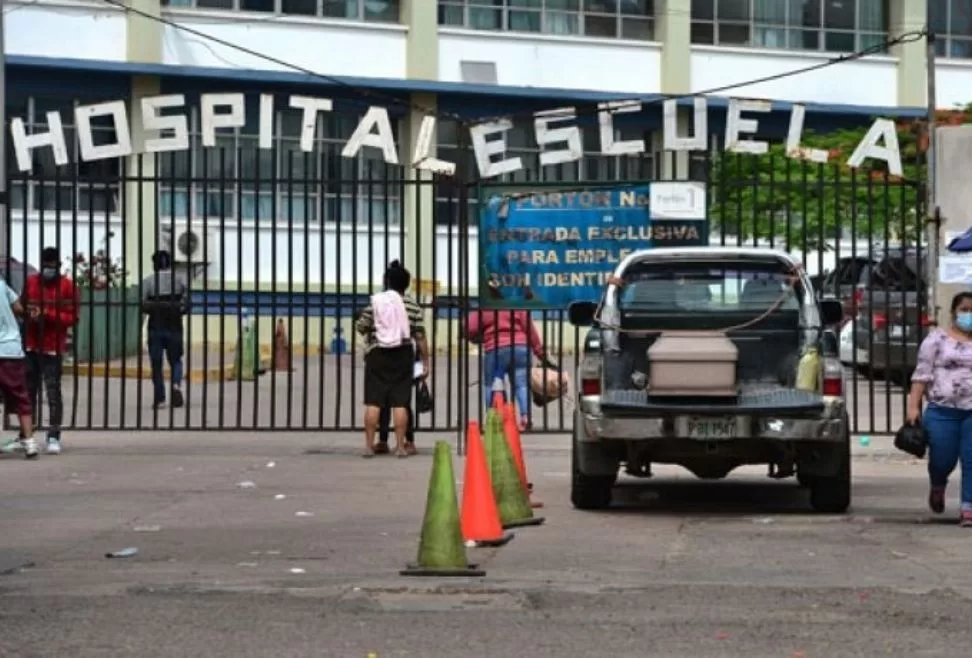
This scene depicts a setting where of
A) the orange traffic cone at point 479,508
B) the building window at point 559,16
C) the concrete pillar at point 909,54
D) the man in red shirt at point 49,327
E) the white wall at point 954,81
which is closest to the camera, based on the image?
the orange traffic cone at point 479,508

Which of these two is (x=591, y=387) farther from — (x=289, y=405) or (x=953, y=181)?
(x=953, y=181)

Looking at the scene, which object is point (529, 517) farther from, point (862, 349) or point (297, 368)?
point (297, 368)

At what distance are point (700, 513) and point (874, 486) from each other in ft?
9.01

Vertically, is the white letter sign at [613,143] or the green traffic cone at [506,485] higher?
the white letter sign at [613,143]

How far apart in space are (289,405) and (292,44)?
21.2m

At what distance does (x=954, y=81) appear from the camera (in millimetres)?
46250

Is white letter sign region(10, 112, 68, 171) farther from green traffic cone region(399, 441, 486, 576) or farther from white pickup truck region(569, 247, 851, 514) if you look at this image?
green traffic cone region(399, 441, 486, 576)

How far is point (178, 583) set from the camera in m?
11.1

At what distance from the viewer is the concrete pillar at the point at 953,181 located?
19922 millimetres

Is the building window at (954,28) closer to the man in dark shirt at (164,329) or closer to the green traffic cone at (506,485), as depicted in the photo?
the man in dark shirt at (164,329)

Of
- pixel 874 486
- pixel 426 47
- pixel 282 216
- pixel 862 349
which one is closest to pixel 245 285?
pixel 282 216

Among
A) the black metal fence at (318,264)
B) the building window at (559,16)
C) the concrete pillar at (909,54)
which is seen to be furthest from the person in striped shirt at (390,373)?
the concrete pillar at (909,54)

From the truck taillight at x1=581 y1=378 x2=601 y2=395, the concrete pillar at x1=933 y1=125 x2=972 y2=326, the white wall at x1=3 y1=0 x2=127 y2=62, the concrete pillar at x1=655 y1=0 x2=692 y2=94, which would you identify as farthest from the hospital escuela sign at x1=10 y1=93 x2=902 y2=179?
the concrete pillar at x1=655 y1=0 x2=692 y2=94

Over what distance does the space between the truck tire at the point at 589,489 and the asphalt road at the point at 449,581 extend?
142mm
